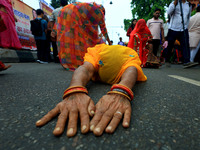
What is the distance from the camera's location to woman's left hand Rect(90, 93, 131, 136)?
647 mm

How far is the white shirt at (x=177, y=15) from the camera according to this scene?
3260 millimetres

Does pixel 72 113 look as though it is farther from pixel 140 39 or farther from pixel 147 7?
pixel 147 7

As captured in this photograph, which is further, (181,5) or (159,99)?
(181,5)

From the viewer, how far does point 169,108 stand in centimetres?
90

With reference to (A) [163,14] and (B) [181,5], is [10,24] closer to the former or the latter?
(B) [181,5]

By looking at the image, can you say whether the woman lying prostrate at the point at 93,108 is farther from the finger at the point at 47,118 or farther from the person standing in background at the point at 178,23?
the person standing in background at the point at 178,23

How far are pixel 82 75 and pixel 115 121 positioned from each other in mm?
575

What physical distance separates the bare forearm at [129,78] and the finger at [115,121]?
0.30 m

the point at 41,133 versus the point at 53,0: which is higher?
the point at 53,0

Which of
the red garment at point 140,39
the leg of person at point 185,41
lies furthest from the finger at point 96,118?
the leg of person at point 185,41

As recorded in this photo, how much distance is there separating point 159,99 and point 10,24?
357 centimetres

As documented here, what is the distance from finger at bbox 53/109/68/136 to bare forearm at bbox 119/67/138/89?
19.7 inches

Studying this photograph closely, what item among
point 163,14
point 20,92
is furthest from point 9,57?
point 163,14

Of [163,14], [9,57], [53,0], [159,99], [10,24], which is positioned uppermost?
[53,0]
